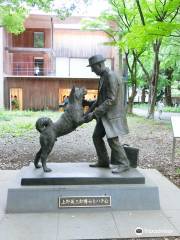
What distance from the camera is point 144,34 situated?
14.4 meters

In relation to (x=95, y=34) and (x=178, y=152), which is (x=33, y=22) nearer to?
(x=95, y=34)

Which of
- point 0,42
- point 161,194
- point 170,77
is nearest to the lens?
point 161,194

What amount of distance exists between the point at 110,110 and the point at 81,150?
5244mm

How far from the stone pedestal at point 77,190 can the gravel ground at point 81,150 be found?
6.33 feet

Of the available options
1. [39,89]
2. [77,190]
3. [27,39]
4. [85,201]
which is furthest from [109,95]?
[27,39]

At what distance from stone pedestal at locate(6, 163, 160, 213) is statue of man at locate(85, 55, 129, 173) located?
0.36 metres

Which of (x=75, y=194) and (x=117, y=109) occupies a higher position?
(x=117, y=109)

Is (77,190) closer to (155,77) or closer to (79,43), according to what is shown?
(155,77)

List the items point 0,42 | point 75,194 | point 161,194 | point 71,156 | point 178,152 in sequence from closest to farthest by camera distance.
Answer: point 75,194, point 161,194, point 71,156, point 178,152, point 0,42

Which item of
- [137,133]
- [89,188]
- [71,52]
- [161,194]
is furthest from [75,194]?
[71,52]

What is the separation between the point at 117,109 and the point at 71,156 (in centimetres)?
437

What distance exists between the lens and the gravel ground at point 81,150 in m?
9.14

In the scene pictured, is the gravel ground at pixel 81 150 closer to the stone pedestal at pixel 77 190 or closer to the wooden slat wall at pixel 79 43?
the stone pedestal at pixel 77 190

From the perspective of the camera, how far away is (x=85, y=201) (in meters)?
5.43
